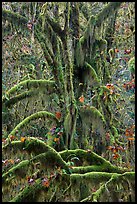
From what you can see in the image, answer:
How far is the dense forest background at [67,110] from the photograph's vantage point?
4.35 meters

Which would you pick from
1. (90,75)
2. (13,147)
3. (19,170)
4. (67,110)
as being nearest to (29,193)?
(19,170)

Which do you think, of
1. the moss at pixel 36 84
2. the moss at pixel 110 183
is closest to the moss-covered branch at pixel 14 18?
the moss at pixel 36 84

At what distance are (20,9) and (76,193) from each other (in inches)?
161

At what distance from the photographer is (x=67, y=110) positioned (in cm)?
629

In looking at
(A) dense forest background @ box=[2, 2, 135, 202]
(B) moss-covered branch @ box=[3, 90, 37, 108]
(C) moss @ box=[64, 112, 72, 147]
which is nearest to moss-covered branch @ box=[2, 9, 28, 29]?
(A) dense forest background @ box=[2, 2, 135, 202]

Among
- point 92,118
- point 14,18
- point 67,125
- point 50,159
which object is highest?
point 14,18

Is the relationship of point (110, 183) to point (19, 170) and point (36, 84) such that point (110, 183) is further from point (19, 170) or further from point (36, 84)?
point (36, 84)

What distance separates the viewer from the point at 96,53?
22.1ft

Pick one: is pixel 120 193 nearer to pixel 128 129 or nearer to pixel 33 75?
pixel 128 129

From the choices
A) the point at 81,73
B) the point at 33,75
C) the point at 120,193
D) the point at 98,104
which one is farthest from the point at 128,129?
the point at 120,193

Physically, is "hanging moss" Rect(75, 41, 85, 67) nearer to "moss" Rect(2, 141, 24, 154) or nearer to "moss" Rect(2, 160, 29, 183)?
"moss" Rect(2, 141, 24, 154)

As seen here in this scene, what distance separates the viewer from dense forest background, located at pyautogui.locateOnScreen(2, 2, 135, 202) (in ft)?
14.3

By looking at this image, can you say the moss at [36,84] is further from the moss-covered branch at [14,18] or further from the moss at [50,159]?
the moss at [50,159]

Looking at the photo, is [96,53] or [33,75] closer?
[96,53]
